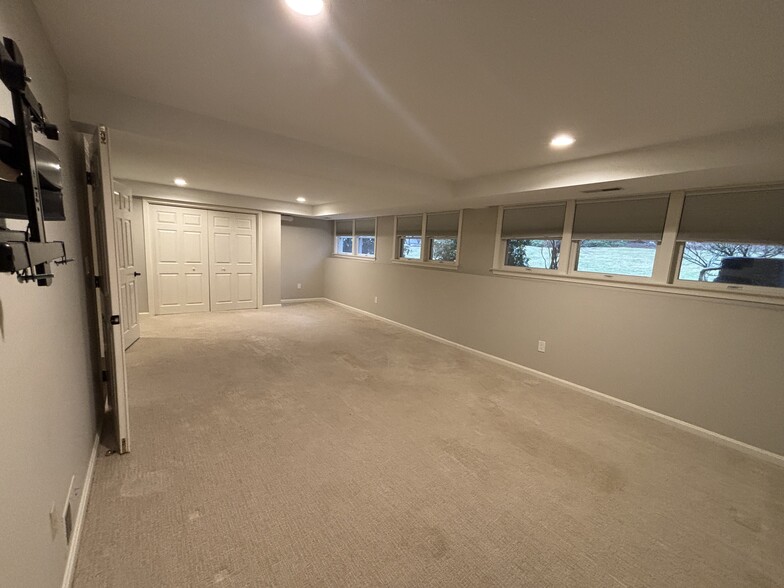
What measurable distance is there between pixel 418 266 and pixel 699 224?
3.49m

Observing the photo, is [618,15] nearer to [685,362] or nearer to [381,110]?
[381,110]

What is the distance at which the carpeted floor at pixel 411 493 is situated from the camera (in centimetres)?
145

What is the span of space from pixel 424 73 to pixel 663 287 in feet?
9.44

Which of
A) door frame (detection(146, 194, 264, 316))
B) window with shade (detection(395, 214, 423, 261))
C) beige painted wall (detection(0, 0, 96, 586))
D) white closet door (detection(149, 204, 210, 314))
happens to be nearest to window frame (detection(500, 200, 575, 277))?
window with shade (detection(395, 214, 423, 261))

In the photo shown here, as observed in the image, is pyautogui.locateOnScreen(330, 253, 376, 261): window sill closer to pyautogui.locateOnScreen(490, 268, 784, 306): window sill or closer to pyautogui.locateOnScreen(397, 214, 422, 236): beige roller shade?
pyautogui.locateOnScreen(397, 214, 422, 236): beige roller shade

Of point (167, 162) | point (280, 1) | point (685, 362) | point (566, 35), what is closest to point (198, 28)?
point (280, 1)

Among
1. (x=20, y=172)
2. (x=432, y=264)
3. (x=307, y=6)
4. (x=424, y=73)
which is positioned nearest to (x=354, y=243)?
(x=432, y=264)

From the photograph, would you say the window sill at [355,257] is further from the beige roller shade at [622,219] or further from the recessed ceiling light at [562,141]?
the recessed ceiling light at [562,141]

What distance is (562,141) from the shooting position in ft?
7.69

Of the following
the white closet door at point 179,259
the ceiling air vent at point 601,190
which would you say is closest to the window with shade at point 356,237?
the white closet door at point 179,259

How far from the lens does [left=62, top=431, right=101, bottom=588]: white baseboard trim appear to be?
1.28m

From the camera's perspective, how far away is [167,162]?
3.29 meters

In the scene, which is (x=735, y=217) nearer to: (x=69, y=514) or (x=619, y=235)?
(x=619, y=235)

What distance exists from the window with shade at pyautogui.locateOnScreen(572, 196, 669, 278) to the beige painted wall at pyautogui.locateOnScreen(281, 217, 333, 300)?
5.53 m
